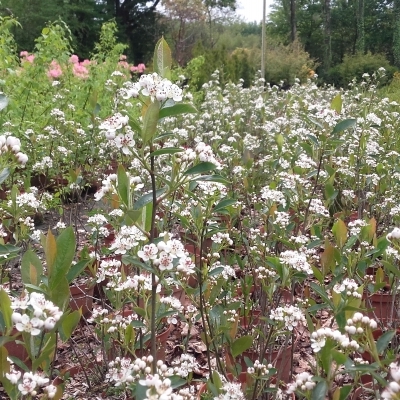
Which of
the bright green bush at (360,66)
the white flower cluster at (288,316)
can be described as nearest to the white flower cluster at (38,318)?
the white flower cluster at (288,316)

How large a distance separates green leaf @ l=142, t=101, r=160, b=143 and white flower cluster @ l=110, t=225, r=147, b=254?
388 mm

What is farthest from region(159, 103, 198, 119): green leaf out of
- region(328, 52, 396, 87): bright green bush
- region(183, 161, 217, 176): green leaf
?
region(328, 52, 396, 87): bright green bush

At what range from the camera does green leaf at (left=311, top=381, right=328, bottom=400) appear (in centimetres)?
115

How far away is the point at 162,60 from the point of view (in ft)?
4.49

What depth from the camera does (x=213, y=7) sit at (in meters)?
28.5

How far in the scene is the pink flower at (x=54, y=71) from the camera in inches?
219

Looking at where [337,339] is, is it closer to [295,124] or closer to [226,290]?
[226,290]

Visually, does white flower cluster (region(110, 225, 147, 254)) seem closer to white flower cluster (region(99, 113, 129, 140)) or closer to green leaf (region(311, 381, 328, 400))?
white flower cluster (region(99, 113, 129, 140))

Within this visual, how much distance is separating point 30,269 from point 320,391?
75 centimetres

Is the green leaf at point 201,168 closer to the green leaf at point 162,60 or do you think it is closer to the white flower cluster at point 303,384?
the green leaf at point 162,60

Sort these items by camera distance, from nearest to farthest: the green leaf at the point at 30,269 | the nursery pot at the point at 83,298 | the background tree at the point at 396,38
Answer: the green leaf at the point at 30,269 → the nursery pot at the point at 83,298 → the background tree at the point at 396,38

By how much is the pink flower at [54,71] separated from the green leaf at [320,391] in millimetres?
4978

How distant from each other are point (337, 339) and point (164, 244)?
18.0 inches

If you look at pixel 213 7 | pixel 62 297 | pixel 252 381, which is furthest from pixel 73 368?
pixel 213 7
